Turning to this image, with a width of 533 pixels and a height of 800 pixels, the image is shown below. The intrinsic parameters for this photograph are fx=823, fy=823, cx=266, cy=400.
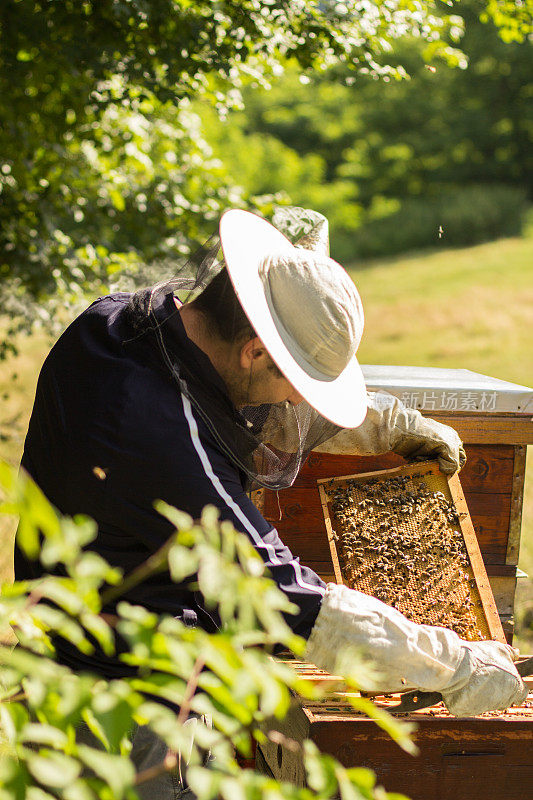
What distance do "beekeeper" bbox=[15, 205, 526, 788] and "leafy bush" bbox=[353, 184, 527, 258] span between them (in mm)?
29000

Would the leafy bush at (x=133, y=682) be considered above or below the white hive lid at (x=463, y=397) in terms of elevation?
above

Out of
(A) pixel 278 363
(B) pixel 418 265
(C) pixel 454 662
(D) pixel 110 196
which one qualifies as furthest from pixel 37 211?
(B) pixel 418 265

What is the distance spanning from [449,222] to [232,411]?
3144 cm

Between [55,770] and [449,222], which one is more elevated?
[55,770]

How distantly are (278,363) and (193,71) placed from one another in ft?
8.22

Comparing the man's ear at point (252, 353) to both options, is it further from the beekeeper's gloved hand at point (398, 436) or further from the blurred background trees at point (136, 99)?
the blurred background trees at point (136, 99)

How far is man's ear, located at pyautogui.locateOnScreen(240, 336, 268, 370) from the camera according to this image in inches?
76.4

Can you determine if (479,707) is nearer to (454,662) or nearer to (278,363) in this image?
(454,662)

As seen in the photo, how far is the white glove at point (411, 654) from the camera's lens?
188 cm

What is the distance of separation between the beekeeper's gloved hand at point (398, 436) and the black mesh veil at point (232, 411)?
28 centimetres

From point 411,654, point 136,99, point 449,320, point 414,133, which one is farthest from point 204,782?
point 414,133

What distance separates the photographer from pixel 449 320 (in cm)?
1847

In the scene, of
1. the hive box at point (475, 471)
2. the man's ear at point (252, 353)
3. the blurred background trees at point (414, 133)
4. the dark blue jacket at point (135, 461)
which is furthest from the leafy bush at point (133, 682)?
the blurred background trees at point (414, 133)

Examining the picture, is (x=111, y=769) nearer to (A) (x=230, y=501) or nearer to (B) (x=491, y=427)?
(A) (x=230, y=501)
